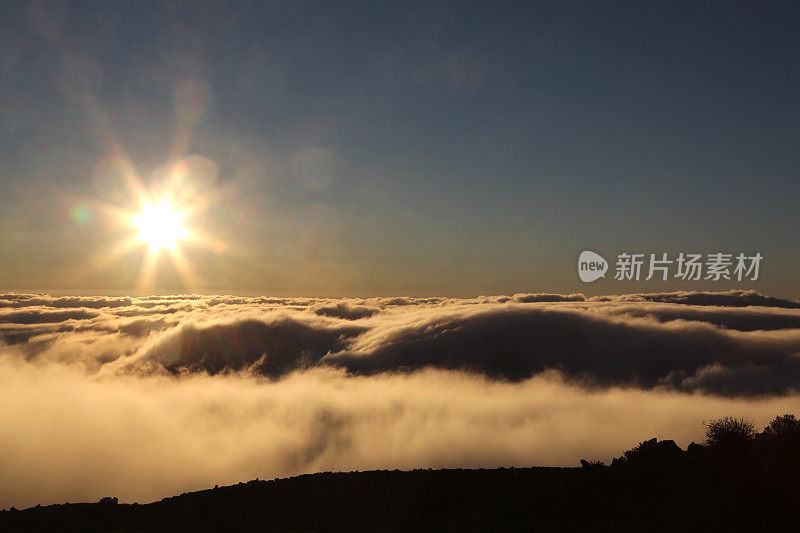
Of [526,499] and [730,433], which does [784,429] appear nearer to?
[730,433]

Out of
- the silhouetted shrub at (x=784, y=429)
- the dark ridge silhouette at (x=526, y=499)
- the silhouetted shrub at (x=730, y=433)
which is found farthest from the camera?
the silhouetted shrub at (x=730, y=433)

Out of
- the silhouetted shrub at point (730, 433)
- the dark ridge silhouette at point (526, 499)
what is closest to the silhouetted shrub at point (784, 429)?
the dark ridge silhouette at point (526, 499)

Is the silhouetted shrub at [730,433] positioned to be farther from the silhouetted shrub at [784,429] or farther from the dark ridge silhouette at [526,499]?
the silhouetted shrub at [784,429]

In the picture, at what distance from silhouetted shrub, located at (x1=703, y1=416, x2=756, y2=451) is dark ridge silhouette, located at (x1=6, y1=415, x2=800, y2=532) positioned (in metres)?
0.04

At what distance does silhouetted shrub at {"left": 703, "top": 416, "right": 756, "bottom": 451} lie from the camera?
19.7m

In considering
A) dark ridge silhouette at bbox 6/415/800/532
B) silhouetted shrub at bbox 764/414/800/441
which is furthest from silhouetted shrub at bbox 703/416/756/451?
silhouetted shrub at bbox 764/414/800/441

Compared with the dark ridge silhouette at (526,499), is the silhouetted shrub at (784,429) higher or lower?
higher

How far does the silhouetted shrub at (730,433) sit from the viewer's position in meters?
19.7

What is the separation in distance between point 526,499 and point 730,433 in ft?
31.2

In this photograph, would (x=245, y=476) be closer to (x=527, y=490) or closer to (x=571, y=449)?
(x=571, y=449)

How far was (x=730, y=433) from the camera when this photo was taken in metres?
20.1

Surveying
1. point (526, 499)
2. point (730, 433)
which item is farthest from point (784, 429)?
point (526, 499)

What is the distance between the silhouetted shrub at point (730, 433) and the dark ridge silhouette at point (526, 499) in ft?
0.13

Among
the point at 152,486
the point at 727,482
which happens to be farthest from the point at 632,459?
the point at 152,486
